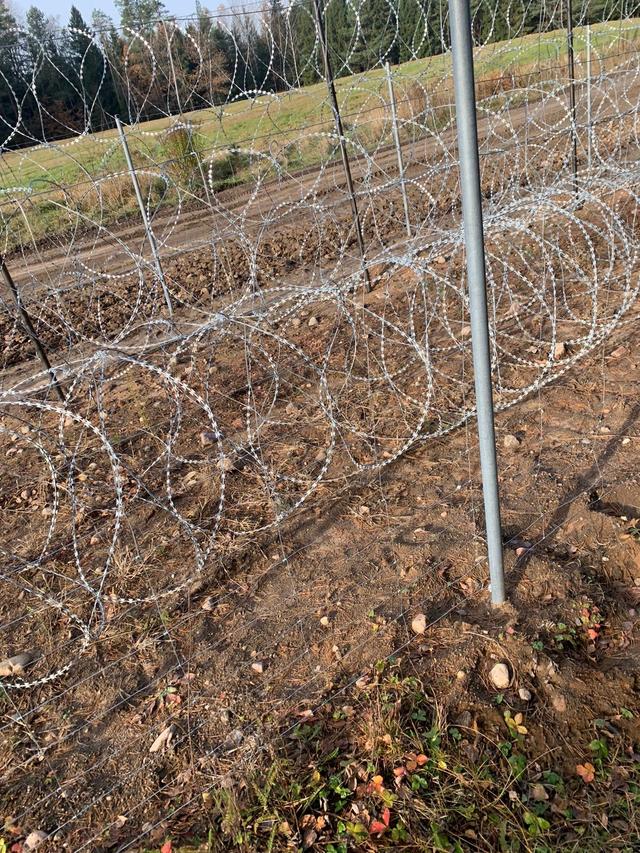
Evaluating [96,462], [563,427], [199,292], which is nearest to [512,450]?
[563,427]

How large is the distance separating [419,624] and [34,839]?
5.46ft

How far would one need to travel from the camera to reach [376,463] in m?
4.27

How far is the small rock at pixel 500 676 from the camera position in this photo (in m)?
2.73

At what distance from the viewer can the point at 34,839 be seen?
98.7 inches

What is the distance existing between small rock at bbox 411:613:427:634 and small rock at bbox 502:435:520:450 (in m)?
1.46

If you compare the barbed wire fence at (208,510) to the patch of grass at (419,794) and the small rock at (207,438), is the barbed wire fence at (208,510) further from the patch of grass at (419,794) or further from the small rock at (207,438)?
the patch of grass at (419,794)

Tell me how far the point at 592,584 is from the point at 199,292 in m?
6.33

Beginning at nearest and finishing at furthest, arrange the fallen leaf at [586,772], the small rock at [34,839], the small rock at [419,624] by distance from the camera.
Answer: the fallen leaf at [586,772] → the small rock at [34,839] → the small rock at [419,624]

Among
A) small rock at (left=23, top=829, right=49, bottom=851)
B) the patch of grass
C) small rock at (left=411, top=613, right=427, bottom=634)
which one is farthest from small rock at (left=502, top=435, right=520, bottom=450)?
small rock at (left=23, top=829, right=49, bottom=851)

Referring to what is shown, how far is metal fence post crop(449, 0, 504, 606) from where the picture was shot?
75.7 inches

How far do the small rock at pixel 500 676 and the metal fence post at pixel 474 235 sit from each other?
0.41 metres

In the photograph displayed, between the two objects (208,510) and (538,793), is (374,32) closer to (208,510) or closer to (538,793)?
(208,510)

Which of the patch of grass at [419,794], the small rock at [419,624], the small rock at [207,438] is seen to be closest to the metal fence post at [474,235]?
the small rock at [419,624]

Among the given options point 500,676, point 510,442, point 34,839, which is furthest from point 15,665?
point 510,442
